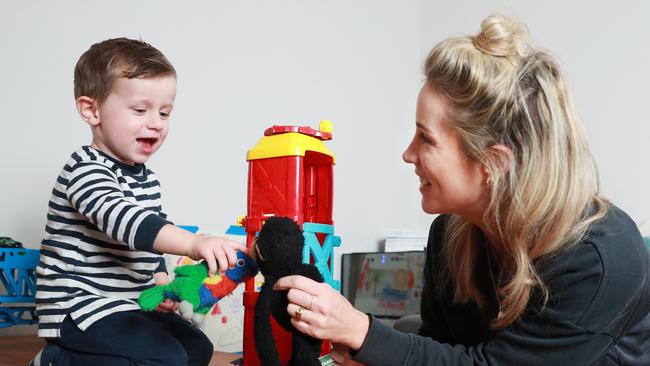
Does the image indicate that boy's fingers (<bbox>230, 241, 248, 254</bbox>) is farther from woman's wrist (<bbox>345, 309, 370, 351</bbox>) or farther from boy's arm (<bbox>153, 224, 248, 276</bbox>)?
woman's wrist (<bbox>345, 309, 370, 351</bbox>)

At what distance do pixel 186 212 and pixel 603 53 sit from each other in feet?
6.12

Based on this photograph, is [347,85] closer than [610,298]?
No

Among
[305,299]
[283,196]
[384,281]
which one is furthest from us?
[384,281]

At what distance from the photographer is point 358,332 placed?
905 millimetres

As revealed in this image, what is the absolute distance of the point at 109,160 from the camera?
1.19 m

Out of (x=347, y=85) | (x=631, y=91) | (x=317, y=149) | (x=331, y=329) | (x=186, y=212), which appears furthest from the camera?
(x=347, y=85)

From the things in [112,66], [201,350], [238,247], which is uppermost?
[112,66]

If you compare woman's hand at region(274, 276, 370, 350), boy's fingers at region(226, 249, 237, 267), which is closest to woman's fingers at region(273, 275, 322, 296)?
woman's hand at region(274, 276, 370, 350)

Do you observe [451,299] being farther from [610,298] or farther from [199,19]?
[199,19]

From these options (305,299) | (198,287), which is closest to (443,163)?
(305,299)

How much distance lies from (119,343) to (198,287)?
0.67 feet

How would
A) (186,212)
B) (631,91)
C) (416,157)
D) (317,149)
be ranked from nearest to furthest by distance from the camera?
1. (416,157)
2. (317,149)
3. (186,212)
4. (631,91)

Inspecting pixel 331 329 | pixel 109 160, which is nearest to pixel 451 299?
pixel 331 329

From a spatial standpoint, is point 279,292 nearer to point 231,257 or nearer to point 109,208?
point 231,257
